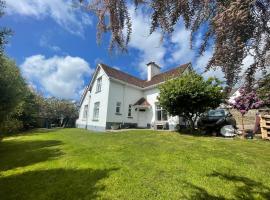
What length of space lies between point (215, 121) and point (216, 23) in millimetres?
14463

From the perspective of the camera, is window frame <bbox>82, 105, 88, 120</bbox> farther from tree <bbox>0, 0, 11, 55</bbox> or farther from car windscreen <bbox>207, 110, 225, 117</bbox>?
tree <bbox>0, 0, 11, 55</bbox>

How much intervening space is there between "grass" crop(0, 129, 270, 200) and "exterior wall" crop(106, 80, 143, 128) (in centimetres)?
1077

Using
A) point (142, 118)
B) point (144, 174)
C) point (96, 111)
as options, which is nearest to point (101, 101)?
point (96, 111)

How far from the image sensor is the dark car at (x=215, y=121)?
582 inches

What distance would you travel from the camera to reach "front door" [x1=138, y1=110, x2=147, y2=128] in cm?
2203

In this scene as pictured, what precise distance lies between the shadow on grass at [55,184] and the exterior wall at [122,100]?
12902mm

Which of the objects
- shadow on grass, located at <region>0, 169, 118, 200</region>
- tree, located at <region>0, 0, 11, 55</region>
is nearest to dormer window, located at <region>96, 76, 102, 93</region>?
tree, located at <region>0, 0, 11, 55</region>

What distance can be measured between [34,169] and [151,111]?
48.9 ft

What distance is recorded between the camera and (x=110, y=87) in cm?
2066

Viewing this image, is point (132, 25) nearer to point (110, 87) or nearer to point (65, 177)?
point (65, 177)

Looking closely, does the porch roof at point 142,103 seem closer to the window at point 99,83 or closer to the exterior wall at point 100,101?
the exterior wall at point 100,101

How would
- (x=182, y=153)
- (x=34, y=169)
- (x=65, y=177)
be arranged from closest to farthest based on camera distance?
(x=65, y=177), (x=34, y=169), (x=182, y=153)

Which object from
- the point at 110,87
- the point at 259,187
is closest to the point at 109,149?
the point at 259,187

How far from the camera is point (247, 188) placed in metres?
5.38
